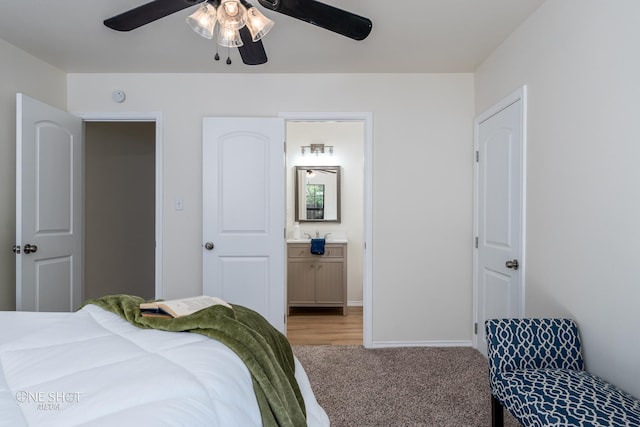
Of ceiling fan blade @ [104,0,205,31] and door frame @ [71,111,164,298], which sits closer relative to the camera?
ceiling fan blade @ [104,0,205,31]

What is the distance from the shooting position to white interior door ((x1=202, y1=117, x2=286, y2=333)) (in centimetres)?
312

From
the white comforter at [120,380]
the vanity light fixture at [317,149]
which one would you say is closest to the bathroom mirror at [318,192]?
the vanity light fixture at [317,149]

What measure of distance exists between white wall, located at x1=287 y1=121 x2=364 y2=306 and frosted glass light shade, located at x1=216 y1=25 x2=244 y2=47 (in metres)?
3.15

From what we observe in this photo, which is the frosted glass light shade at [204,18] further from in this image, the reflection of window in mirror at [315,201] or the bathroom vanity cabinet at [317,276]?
the reflection of window in mirror at [315,201]

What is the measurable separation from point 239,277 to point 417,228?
159 centimetres

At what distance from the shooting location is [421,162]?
3223 millimetres

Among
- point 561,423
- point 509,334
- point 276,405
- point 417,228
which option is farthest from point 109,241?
point 561,423

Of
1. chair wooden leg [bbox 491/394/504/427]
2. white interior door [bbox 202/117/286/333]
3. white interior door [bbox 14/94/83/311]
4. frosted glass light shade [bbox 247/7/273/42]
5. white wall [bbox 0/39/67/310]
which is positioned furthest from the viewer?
white interior door [bbox 202/117/286/333]

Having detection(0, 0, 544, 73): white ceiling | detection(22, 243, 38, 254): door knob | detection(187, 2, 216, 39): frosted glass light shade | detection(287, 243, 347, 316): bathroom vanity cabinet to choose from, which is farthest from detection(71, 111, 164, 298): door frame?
detection(187, 2, 216, 39): frosted glass light shade

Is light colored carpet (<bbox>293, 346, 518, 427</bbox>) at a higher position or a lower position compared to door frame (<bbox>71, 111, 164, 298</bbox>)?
lower

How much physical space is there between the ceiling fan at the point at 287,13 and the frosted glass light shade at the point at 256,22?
0.09ft

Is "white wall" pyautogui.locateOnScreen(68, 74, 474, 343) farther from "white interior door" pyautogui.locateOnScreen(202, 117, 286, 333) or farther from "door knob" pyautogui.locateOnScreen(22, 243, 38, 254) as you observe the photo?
"door knob" pyautogui.locateOnScreen(22, 243, 38, 254)

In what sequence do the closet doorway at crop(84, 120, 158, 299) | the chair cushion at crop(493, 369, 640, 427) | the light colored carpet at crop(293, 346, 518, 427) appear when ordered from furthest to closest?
1. the closet doorway at crop(84, 120, 158, 299)
2. the light colored carpet at crop(293, 346, 518, 427)
3. the chair cushion at crop(493, 369, 640, 427)

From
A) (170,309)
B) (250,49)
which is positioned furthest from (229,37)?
(170,309)
